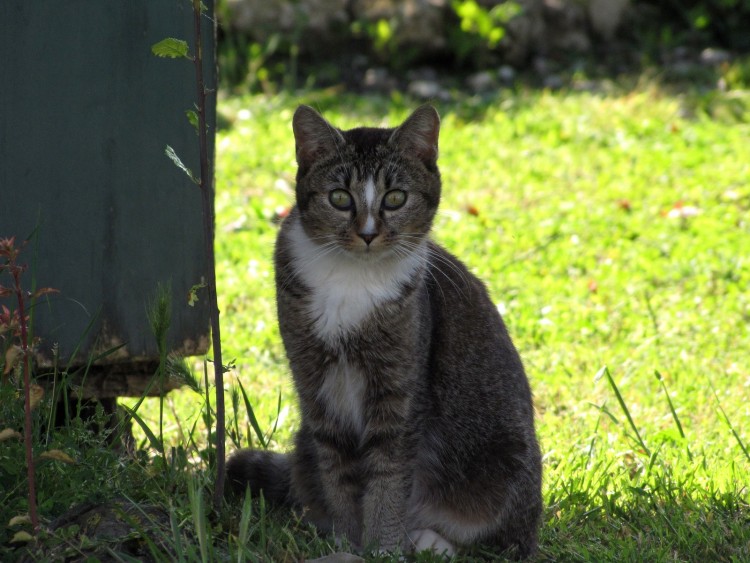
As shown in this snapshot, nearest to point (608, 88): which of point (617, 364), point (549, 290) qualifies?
point (549, 290)

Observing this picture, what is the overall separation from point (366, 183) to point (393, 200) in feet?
0.35

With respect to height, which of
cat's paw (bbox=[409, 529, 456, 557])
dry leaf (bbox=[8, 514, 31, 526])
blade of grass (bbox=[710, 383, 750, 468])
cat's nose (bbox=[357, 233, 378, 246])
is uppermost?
cat's nose (bbox=[357, 233, 378, 246])

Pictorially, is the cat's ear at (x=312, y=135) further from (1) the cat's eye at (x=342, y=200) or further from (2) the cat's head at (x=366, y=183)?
(1) the cat's eye at (x=342, y=200)

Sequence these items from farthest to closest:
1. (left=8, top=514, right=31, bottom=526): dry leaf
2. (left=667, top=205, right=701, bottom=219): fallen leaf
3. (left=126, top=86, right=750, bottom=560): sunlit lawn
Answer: (left=667, top=205, right=701, bottom=219): fallen leaf < (left=126, top=86, right=750, bottom=560): sunlit lawn < (left=8, top=514, right=31, bottom=526): dry leaf

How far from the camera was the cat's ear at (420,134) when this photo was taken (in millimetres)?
3371

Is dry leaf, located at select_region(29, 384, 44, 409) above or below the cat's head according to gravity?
below

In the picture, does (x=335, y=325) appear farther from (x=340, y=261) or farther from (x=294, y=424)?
(x=294, y=424)

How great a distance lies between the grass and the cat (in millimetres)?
166

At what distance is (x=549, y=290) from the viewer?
5.74 m

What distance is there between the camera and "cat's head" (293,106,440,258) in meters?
3.29

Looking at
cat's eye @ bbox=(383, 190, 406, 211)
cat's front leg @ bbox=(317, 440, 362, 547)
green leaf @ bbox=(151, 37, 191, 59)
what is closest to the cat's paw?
cat's front leg @ bbox=(317, 440, 362, 547)

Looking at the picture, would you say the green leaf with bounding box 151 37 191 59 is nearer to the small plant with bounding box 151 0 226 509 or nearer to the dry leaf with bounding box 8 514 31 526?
the small plant with bounding box 151 0 226 509


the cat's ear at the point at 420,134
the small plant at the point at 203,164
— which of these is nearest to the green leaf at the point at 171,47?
the small plant at the point at 203,164

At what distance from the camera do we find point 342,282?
3.31 meters
